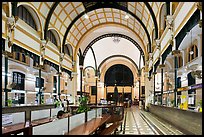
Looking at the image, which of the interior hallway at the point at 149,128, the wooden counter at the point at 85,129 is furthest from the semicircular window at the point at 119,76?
the wooden counter at the point at 85,129

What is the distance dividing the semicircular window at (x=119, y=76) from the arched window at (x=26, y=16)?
26.3 meters

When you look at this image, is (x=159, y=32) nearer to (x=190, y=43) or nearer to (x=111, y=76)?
(x=190, y=43)

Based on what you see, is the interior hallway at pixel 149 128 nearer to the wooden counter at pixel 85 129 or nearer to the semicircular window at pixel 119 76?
the wooden counter at pixel 85 129

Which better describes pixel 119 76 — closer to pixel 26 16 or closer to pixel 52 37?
pixel 52 37

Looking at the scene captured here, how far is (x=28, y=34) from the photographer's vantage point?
45.7ft

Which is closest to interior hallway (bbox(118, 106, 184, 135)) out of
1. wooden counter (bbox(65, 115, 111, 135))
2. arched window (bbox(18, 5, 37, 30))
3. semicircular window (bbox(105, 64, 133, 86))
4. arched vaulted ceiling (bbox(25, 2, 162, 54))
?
wooden counter (bbox(65, 115, 111, 135))

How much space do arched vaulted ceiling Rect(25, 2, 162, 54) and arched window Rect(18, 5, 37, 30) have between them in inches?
23.6

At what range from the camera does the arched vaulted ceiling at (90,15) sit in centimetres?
1598

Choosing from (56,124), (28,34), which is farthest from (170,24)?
(56,124)

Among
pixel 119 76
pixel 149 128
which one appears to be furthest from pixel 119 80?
pixel 149 128

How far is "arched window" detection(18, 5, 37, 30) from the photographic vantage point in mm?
13639

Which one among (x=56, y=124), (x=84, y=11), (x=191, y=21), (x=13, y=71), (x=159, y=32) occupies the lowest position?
(x=56, y=124)

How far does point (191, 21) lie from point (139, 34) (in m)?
15.1

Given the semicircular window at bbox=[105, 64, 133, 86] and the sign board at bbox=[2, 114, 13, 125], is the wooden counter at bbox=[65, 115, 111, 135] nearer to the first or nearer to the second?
the sign board at bbox=[2, 114, 13, 125]
